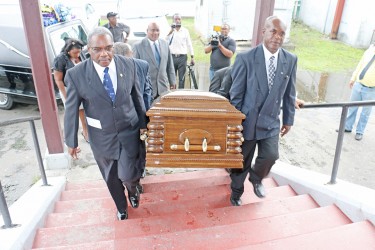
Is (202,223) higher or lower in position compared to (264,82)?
lower

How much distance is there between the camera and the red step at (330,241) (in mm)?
2000

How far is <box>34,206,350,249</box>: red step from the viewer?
2158 mm

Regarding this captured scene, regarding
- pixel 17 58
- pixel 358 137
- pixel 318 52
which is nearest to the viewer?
pixel 358 137

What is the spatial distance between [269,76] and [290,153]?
2.60m

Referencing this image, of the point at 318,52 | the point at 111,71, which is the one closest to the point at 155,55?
the point at 111,71

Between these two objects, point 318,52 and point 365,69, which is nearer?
point 365,69

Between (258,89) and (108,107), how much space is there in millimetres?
1108

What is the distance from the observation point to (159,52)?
14.1 feet

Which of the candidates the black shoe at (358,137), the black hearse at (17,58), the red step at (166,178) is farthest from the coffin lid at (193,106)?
the black hearse at (17,58)

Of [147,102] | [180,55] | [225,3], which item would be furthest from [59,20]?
[225,3]

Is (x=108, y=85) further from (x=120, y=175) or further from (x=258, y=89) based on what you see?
(x=258, y=89)

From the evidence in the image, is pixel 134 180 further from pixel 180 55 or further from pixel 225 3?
pixel 225 3

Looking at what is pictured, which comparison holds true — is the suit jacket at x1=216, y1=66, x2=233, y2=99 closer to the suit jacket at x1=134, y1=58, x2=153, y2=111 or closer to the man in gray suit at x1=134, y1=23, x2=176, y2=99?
the suit jacket at x1=134, y1=58, x2=153, y2=111

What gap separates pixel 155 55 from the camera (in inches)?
168
